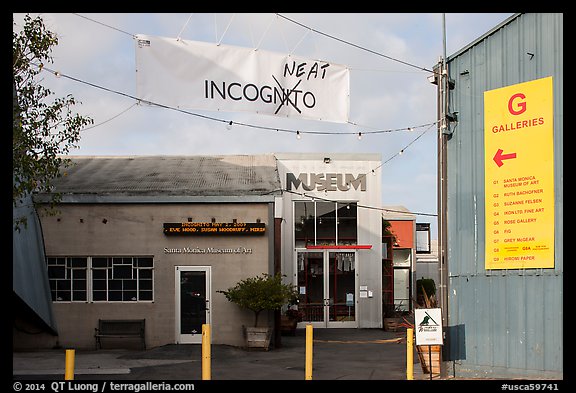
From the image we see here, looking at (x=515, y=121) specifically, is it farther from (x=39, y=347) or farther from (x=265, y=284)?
(x=39, y=347)

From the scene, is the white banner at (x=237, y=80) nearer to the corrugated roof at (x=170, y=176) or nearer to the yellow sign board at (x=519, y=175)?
the yellow sign board at (x=519, y=175)

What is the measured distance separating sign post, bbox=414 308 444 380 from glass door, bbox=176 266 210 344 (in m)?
9.01

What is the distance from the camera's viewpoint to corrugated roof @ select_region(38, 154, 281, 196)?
23656mm

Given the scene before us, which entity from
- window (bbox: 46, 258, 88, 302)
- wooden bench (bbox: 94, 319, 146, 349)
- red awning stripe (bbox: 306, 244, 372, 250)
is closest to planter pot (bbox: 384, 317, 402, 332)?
red awning stripe (bbox: 306, 244, 372, 250)

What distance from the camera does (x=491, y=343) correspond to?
614 inches

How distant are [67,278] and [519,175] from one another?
13.7 m

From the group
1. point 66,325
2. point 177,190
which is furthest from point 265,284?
point 66,325

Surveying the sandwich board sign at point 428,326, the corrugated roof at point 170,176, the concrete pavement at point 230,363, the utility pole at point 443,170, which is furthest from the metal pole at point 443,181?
the corrugated roof at point 170,176

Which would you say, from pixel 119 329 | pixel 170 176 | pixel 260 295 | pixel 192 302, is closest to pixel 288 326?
Answer: pixel 192 302

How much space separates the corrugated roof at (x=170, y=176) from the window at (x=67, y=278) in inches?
80.4

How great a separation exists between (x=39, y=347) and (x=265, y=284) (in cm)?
664

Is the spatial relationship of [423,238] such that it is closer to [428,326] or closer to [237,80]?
[428,326]

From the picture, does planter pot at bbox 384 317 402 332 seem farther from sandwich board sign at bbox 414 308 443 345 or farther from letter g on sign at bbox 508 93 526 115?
letter g on sign at bbox 508 93 526 115

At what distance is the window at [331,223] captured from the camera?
32.2m
